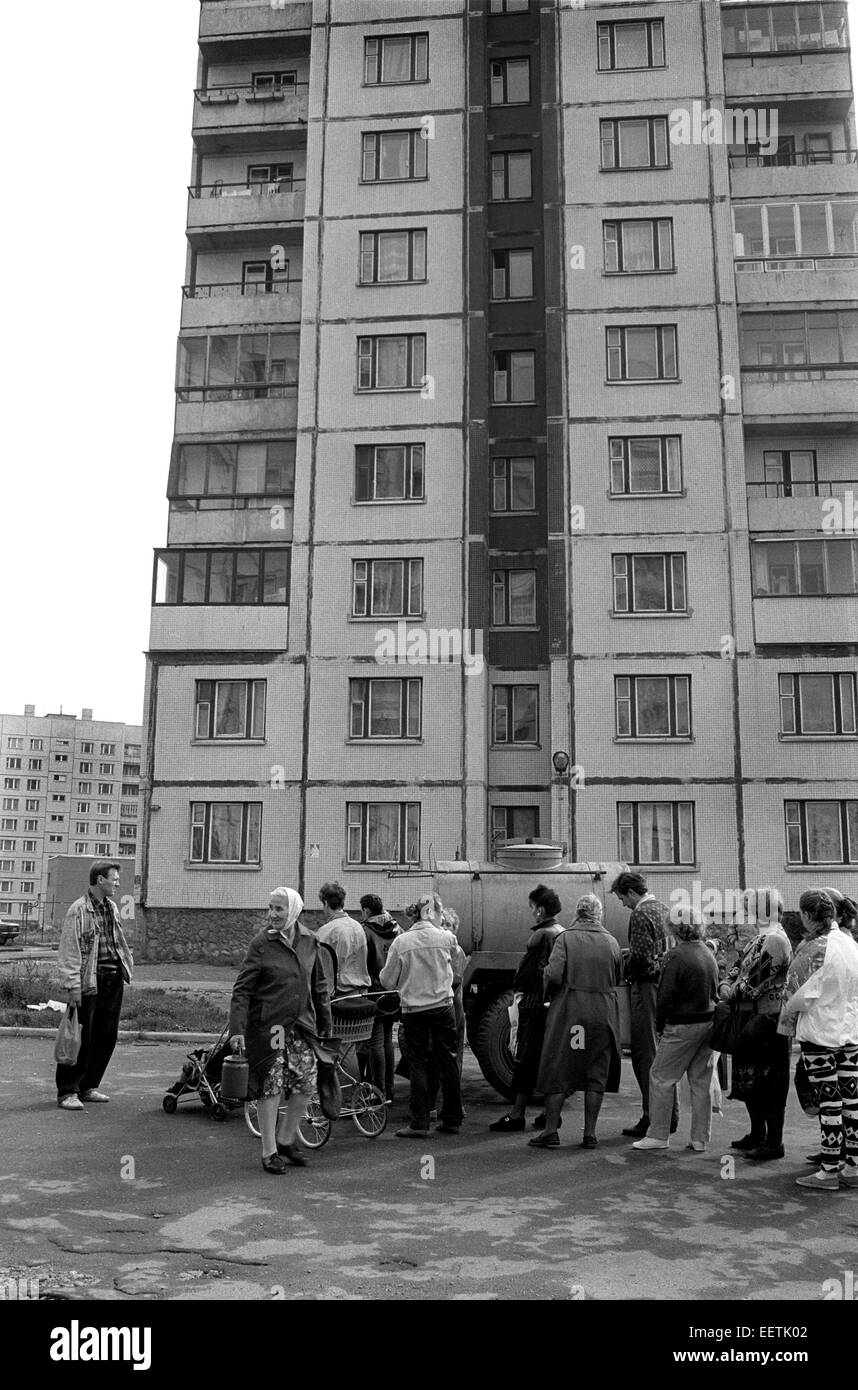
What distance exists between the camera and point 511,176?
35.2m

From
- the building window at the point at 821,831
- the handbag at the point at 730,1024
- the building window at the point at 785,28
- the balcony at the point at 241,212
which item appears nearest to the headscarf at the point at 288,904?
the handbag at the point at 730,1024

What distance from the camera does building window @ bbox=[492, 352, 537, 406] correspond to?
34.2 m

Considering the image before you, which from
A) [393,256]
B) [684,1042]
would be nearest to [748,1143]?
[684,1042]

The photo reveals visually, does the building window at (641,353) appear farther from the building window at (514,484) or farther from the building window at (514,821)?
the building window at (514,821)

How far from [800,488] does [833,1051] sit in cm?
2678

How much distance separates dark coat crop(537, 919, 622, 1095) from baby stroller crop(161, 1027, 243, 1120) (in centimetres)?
267

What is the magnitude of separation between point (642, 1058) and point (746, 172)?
3106cm

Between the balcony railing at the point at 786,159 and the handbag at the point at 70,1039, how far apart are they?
106 ft

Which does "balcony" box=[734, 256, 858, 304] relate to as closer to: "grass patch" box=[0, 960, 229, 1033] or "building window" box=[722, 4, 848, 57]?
"building window" box=[722, 4, 848, 57]

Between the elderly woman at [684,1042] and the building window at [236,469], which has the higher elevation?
the building window at [236,469]

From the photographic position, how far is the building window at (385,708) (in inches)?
1236

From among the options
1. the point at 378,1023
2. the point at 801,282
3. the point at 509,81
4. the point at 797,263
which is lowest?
the point at 378,1023

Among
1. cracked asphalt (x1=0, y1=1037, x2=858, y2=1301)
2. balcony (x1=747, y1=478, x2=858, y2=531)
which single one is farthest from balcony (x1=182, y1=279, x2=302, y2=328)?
cracked asphalt (x1=0, y1=1037, x2=858, y2=1301)

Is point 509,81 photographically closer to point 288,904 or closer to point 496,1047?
point 496,1047
